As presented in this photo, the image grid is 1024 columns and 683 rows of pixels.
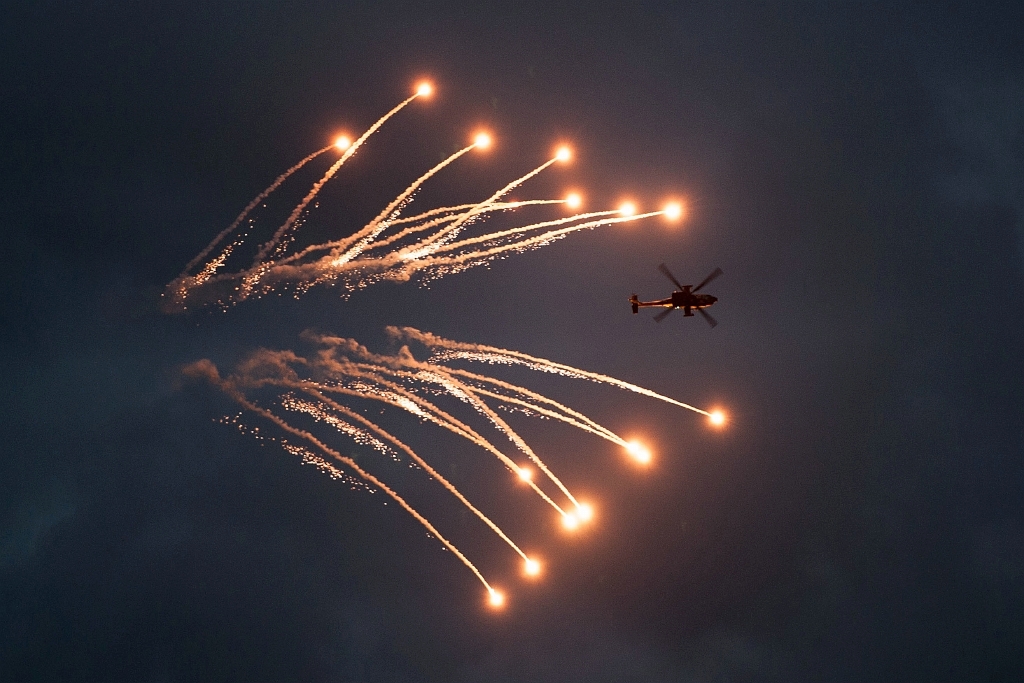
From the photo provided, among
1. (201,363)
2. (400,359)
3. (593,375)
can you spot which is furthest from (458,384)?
(201,363)

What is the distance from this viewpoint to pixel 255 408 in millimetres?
71062

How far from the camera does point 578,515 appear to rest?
2648 inches

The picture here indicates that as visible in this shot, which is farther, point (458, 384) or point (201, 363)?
point (201, 363)

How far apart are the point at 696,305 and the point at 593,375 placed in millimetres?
17515

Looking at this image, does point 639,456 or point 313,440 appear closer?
point 639,456

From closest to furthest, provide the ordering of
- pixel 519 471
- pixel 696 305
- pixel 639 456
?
pixel 639 456
pixel 519 471
pixel 696 305

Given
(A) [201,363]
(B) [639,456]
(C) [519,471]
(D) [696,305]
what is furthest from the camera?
(D) [696,305]

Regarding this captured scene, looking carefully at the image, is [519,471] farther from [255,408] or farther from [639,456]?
[255,408]

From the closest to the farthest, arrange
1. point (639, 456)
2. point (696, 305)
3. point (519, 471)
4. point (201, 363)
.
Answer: point (639, 456)
point (519, 471)
point (201, 363)
point (696, 305)

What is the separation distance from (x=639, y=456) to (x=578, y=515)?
676 cm

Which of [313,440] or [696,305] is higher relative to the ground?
[696,305]

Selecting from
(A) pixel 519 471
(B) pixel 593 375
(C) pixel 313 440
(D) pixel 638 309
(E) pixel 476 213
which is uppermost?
(D) pixel 638 309

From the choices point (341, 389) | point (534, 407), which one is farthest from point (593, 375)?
point (341, 389)

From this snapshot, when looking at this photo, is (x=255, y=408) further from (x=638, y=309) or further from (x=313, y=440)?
(x=638, y=309)
